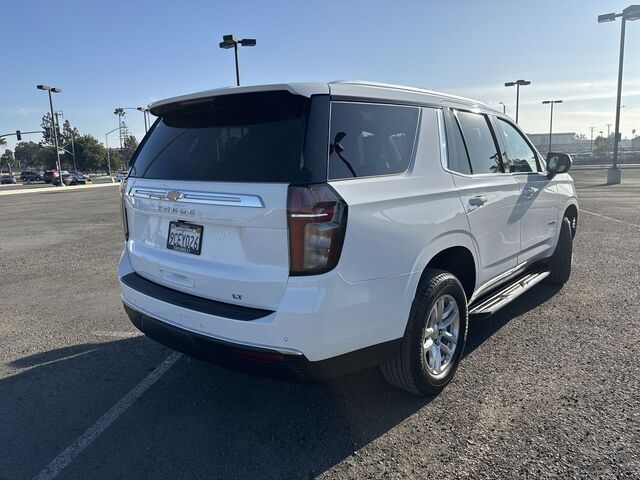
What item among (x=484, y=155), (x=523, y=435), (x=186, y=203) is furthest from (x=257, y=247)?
(x=484, y=155)

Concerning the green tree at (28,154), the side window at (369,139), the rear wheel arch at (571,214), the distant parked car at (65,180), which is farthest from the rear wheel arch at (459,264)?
the green tree at (28,154)

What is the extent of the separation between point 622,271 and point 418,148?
4.72m

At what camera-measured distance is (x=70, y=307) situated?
545 cm

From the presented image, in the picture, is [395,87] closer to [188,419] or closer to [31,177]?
[188,419]

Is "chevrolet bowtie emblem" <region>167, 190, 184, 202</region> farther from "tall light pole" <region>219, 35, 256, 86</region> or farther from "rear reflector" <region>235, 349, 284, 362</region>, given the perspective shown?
"tall light pole" <region>219, 35, 256, 86</region>

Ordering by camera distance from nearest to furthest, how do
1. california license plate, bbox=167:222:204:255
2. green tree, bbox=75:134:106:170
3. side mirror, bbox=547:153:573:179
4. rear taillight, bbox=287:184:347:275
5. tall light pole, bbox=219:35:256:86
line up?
1. rear taillight, bbox=287:184:347:275
2. california license plate, bbox=167:222:204:255
3. side mirror, bbox=547:153:573:179
4. tall light pole, bbox=219:35:256:86
5. green tree, bbox=75:134:106:170

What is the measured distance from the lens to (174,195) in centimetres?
292

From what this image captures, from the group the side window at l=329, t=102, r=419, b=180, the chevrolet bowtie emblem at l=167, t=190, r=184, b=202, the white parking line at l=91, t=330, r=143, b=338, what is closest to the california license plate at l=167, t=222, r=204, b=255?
the chevrolet bowtie emblem at l=167, t=190, r=184, b=202

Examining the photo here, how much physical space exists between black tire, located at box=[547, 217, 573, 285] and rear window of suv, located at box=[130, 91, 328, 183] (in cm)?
404

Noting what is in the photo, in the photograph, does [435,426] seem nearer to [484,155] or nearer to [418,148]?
[418,148]

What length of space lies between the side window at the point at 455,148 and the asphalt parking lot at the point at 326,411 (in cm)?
153

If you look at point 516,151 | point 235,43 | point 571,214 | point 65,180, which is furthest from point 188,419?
point 65,180

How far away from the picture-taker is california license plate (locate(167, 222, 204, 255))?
2824mm

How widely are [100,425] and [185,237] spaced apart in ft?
4.32
